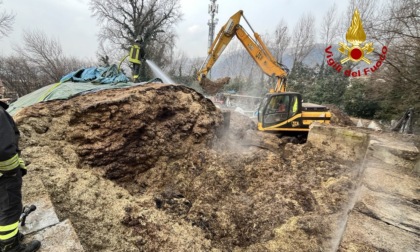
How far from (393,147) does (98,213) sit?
456 centimetres

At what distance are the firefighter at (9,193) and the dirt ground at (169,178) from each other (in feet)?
2.26

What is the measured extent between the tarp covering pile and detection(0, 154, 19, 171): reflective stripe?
2440mm

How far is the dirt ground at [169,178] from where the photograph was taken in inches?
Result: 104

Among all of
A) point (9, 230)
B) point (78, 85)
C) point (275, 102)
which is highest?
point (78, 85)

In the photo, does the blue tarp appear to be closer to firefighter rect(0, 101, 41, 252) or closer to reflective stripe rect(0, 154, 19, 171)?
firefighter rect(0, 101, 41, 252)

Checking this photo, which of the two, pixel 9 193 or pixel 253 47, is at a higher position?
pixel 253 47

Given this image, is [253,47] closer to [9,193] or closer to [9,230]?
[9,193]

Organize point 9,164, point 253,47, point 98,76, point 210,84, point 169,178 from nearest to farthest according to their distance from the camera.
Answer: point 9,164 < point 169,178 < point 98,76 < point 253,47 < point 210,84

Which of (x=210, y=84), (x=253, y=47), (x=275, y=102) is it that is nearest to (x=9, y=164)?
(x=275, y=102)

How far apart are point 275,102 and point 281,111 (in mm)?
273

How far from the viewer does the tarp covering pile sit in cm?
401

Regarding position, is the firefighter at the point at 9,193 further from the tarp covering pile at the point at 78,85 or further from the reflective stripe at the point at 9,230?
the tarp covering pile at the point at 78,85

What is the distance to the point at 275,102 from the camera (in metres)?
6.07

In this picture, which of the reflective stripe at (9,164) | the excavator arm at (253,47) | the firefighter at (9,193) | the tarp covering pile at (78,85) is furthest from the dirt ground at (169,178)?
the excavator arm at (253,47)
